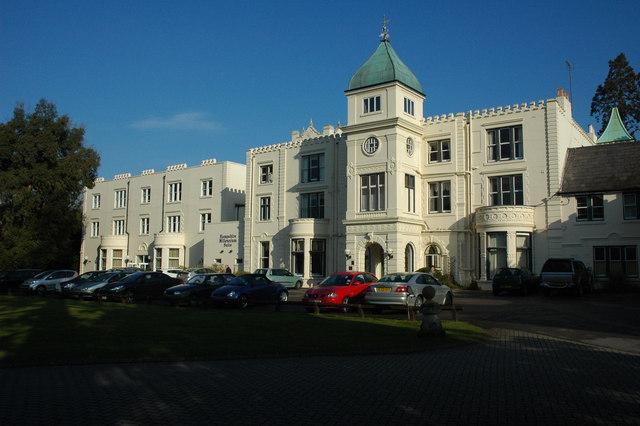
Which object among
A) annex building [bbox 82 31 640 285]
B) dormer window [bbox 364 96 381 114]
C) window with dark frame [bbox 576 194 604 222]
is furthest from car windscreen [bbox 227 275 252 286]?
window with dark frame [bbox 576 194 604 222]

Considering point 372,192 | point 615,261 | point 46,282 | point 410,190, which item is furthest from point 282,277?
point 615,261

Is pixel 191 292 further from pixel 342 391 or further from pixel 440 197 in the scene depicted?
pixel 440 197

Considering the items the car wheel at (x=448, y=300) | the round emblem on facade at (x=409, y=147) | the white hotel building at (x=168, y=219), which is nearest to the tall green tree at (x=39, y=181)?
the white hotel building at (x=168, y=219)

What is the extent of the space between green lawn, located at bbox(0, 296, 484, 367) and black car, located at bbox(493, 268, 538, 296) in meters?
12.8

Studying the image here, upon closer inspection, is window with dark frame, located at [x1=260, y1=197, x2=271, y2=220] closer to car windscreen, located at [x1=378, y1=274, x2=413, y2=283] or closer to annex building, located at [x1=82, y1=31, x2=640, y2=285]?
annex building, located at [x1=82, y1=31, x2=640, y2=285]

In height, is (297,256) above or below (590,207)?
below

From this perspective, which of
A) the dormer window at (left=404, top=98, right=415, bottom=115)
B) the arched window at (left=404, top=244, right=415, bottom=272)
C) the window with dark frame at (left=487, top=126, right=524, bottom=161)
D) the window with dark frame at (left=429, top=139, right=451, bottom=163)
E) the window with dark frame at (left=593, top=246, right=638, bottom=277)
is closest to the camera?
the window with dark frame at (left=593, top=246, right=638, bottom=277)

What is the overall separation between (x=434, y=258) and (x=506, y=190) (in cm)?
629

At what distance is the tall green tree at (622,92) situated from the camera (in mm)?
51731

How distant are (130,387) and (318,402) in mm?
3207

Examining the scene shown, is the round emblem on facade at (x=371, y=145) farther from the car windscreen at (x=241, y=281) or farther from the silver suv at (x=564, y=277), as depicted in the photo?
the car windscreen at (x=241, y=281)

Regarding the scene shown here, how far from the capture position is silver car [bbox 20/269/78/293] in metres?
31.8

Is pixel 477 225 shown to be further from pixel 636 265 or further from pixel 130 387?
pixel 130 387

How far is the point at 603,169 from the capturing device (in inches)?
1268
